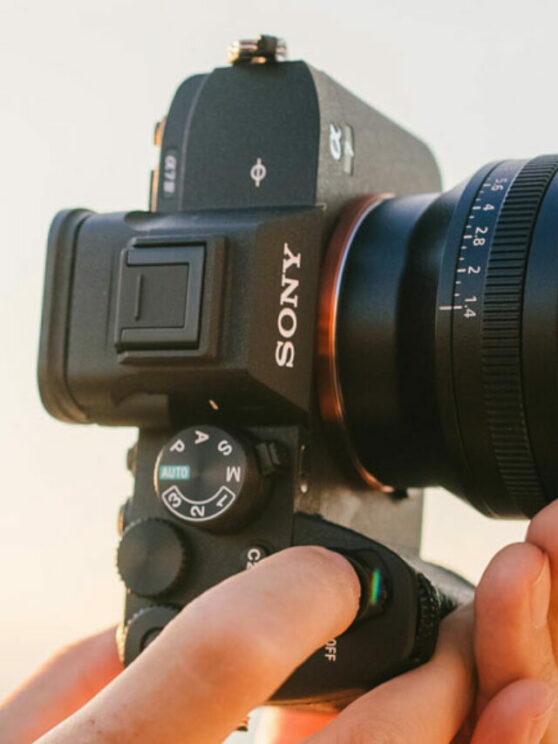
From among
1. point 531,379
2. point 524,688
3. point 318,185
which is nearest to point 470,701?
point 524,688

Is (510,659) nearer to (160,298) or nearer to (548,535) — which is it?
(548,535)

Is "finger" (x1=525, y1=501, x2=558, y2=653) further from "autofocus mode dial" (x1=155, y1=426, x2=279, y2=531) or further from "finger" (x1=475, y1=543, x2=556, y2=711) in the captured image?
"autofocus mode dial" (x1=155, y1=426, x2=279, y2=531)

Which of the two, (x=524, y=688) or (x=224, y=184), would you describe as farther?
(x=224, y=184)

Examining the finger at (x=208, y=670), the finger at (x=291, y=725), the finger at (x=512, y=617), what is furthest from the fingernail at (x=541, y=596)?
the finger at (x=291, y=725)

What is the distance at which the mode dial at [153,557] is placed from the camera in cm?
55

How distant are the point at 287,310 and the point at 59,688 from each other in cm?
26

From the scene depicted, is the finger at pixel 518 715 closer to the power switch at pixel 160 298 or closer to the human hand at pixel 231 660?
the human hand at pixel 231 660

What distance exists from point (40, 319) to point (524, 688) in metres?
0.30

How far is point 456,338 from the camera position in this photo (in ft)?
1.78

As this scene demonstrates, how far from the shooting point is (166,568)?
547 mm

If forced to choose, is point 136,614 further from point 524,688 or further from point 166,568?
point 524,688

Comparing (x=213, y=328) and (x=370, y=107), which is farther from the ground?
(x=370, y=107)

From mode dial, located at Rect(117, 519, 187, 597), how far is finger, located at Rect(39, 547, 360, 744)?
110 mm

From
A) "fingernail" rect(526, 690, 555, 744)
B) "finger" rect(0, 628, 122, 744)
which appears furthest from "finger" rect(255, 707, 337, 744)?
"fingernail" rect(526, 690, 555, 744)
